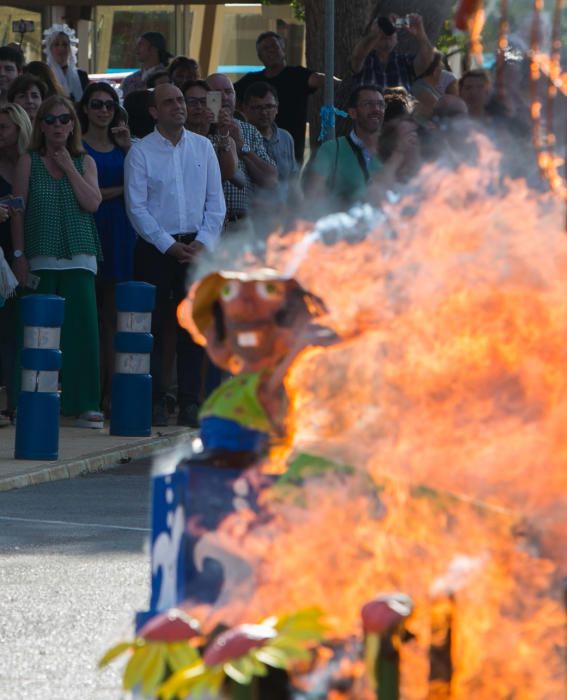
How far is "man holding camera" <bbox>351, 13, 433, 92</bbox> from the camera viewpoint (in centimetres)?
1474

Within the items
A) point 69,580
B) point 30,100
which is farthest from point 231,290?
point 30,100

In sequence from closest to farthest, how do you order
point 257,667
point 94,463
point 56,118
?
point 257,667 → point 94,463 → point 56,118

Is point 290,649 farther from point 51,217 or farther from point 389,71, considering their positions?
point 389,71

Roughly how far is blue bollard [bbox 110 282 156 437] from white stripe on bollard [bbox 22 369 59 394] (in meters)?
1.12

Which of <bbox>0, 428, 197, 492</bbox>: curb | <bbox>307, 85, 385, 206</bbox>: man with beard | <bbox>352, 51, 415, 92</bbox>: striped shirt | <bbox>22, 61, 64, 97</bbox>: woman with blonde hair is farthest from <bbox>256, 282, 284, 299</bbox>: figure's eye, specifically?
<bbox>352, 51, 415, 92</bbox>: striped shirt

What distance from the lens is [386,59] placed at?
14891 mm

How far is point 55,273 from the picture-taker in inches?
487

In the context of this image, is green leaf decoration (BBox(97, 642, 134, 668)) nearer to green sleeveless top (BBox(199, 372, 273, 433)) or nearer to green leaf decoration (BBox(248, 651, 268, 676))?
green leaf decoration (BBox(248, 651, 268, 676))

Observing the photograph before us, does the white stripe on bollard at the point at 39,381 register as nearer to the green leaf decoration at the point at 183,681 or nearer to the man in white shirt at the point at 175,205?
the man in white shirt at the point at 175,205

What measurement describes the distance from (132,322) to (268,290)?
844 centimetres

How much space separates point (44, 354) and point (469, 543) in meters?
7.72

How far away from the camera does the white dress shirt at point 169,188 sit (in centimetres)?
1243

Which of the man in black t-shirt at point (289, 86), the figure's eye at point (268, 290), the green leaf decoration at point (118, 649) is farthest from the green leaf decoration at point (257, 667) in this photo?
the man in black t-shirt at point (289, 86)

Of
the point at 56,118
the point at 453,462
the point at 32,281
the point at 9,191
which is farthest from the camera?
the point at 9,191
